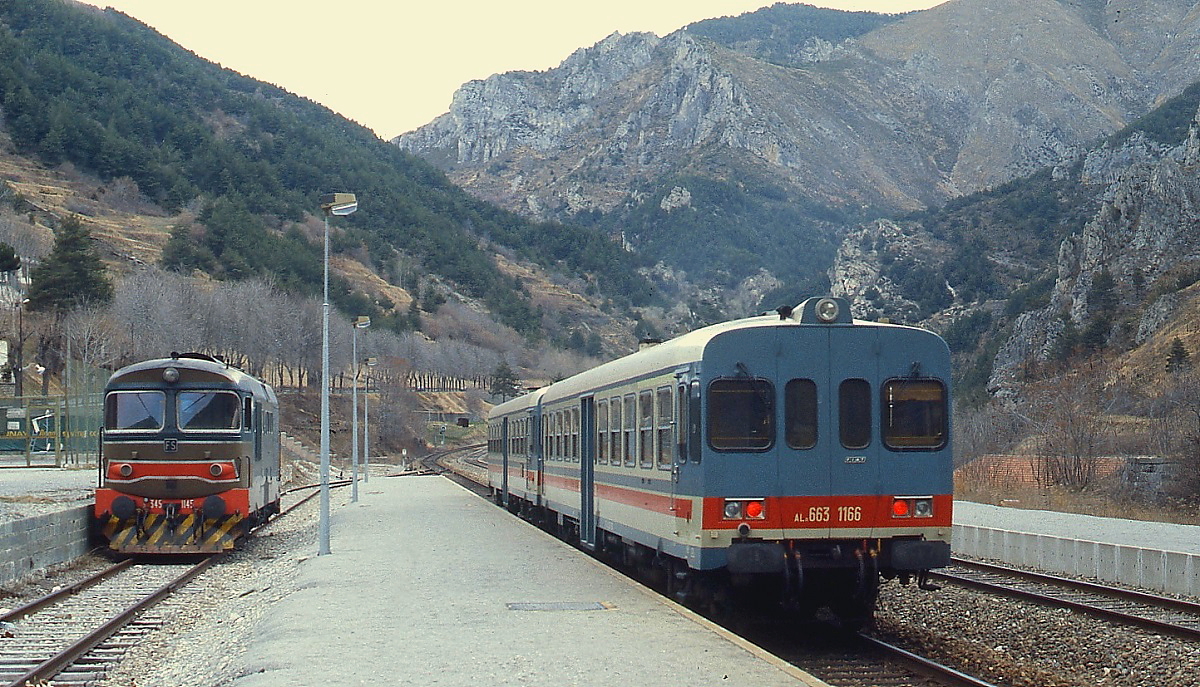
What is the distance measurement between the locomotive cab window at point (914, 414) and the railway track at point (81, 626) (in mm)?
8488

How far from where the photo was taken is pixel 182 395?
23.2m

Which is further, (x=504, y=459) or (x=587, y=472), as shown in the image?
(x=504, y=459)

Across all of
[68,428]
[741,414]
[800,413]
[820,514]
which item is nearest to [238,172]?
[68,428]

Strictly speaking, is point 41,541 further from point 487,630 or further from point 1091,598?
point 1091,598

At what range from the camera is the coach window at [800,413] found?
13562 mm

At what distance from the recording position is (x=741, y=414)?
13562 mm

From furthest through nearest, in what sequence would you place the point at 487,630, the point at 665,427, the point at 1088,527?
the point at 1088,527, the point at 665,427, the point at 487,630

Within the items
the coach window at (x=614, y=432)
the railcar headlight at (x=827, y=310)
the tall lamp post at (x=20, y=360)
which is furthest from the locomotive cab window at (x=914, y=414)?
the tall lamp post at (x=20, y=360)

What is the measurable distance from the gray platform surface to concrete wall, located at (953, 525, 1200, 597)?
121cm

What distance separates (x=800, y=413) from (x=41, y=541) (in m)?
13.1

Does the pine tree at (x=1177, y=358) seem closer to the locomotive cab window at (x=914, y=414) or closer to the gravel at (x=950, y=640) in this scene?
the gravel at (x=950, y=640)

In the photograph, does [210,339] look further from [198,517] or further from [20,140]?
[198,517]

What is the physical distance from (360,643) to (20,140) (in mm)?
132935

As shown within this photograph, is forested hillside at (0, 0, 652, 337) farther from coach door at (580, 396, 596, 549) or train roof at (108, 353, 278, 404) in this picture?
coach door at (580, 396, 596, 549)
